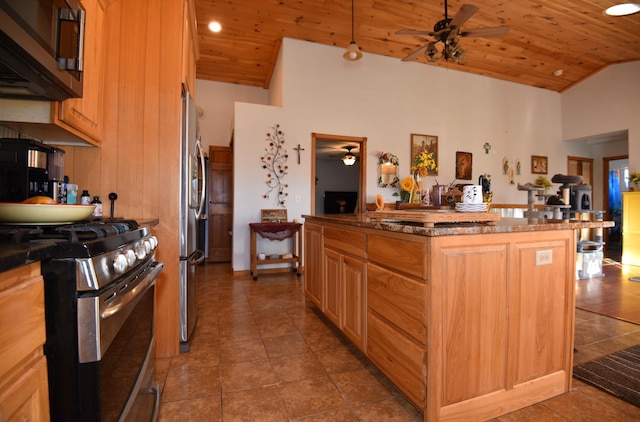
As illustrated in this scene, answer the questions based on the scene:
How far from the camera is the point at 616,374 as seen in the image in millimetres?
1853

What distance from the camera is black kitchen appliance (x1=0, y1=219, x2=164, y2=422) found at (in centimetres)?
78

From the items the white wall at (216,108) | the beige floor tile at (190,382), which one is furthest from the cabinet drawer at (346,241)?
the white wall at (216,108)

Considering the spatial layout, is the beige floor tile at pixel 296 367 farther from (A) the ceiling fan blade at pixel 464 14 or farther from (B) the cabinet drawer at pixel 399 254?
(A) the ceiling fan blade at pixel 464 14

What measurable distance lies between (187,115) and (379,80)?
406 centimetres

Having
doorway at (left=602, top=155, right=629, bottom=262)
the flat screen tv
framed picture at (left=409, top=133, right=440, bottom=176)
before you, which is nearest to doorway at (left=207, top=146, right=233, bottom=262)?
framed picture at (left=409, top=133, right=440, bottom=176)

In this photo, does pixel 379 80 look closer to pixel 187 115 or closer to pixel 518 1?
pixel 518 1

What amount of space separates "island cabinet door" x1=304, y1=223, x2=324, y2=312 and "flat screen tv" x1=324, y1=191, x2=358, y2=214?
7.42 metres

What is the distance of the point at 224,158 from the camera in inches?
219

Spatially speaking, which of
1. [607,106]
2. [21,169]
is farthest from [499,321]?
[607,106]

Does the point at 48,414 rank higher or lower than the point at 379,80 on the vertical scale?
lower

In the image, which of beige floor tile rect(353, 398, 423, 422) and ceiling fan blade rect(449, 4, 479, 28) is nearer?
beige floor tile rect(353, 398, 423, 422)

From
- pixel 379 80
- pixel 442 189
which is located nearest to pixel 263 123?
pixel 379 80

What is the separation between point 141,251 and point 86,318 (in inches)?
18.1

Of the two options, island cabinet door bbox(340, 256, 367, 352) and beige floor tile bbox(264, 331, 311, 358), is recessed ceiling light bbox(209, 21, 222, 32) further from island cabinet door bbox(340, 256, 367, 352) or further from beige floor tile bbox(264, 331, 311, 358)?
beige floor tile bbox(264, 331, 311, 358)
